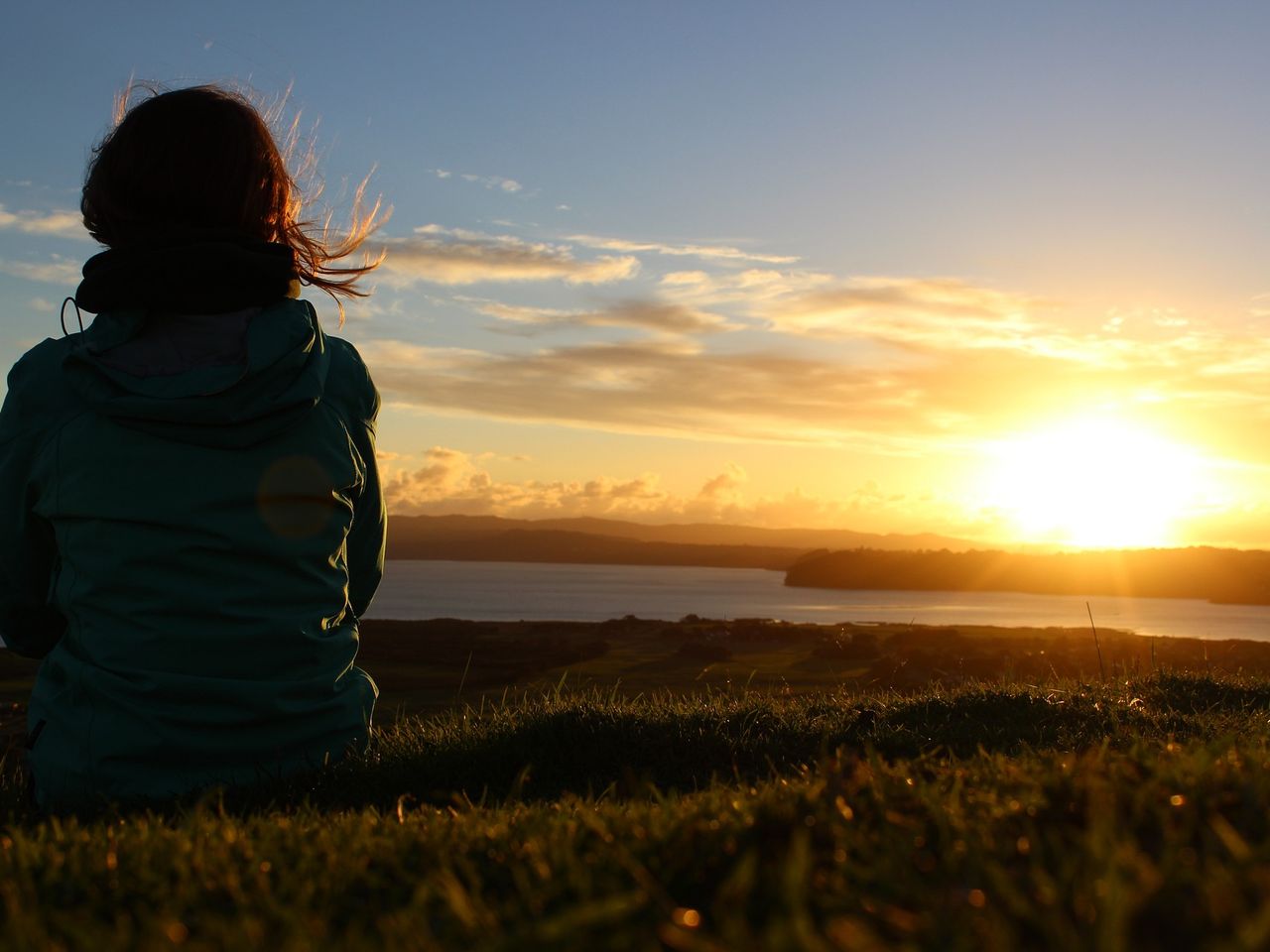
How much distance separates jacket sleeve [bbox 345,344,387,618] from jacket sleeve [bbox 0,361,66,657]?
1.02m

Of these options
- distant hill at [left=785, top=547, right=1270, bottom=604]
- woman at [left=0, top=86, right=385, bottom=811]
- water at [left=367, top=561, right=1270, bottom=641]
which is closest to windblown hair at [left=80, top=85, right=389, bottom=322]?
woman at [left=0, top=86, right=385, bottom=811]

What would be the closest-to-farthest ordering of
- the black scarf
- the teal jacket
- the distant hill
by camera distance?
1. the teal jacket
2. the black scarf
3. the distant hill

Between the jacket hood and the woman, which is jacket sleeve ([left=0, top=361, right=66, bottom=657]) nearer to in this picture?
the woman

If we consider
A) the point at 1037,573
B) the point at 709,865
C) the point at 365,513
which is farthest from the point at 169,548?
the point at 1037,573

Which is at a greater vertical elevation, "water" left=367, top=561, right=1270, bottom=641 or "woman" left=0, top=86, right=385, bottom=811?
"woman" left=0, top=86, right=385, bottom=811

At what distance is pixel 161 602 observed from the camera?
3.31 m

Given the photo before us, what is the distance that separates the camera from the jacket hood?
3.32 m

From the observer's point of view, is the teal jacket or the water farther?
the water

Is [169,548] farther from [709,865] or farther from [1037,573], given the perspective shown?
[1037,573]

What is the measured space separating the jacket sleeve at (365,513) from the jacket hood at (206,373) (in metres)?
0.29

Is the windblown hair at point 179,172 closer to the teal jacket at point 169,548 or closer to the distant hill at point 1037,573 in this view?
the teal jacket at point 169,548

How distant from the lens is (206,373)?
3367mm

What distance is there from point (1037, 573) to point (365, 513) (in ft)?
423

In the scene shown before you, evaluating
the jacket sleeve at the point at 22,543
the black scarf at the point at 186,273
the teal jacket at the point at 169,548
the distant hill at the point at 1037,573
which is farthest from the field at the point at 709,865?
the distant hill at the point at 1037,573
